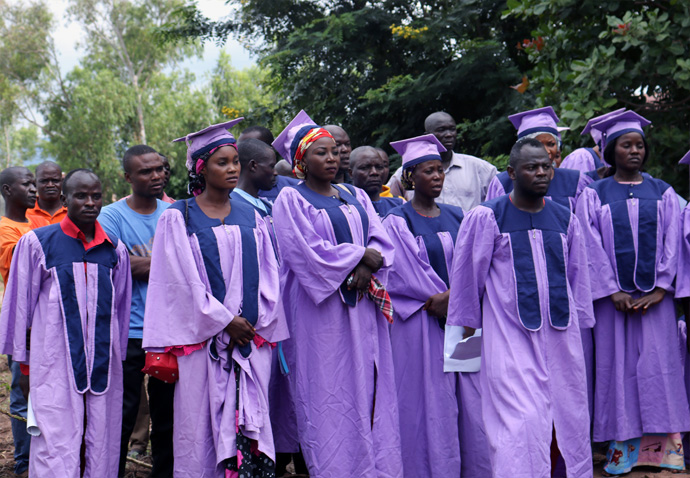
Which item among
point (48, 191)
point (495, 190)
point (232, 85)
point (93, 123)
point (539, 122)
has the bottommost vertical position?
point (495, 190)

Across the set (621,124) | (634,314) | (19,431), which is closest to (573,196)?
(621,124)

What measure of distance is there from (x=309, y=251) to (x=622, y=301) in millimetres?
2530

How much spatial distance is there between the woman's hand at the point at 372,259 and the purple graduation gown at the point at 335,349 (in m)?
0.05

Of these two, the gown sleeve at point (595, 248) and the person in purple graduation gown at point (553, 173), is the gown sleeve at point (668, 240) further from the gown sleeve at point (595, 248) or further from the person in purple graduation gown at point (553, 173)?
the person in purple graduation gown at point (553, 173)

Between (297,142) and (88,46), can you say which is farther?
(88,46)

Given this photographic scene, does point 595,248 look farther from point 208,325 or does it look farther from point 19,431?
point 19,431

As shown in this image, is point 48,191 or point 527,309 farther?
point 48,191

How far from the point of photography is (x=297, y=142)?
5.68 m

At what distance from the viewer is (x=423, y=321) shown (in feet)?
18.9

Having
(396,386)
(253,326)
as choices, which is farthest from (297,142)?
(396,386)

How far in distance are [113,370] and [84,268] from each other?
0.70 meters

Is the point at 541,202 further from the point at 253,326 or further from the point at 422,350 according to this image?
the point at 253,326

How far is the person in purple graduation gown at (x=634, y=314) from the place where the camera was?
6.07 metres

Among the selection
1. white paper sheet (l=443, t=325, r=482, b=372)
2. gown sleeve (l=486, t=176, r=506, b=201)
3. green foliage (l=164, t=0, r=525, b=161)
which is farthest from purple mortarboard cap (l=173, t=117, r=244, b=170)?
green foliage (l=164, t=0, r=525, b=161)
